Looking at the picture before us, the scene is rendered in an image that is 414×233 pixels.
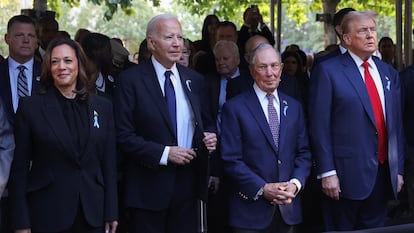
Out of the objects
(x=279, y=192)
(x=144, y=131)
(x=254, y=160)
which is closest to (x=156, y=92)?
(x=144, y=131)

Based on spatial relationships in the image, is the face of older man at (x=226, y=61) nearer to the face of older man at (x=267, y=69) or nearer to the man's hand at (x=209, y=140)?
the face of older man at (x=267, y=69)

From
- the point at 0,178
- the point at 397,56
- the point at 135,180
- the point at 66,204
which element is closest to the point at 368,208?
the point at 135,180

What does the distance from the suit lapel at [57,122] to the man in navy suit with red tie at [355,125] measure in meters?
1.71

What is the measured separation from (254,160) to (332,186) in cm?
57

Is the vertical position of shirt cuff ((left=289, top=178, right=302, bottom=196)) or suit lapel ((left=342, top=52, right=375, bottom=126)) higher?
suit lapel ((left=342, top=52, right=375, bottom=126))

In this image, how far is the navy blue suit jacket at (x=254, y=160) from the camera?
507 cm

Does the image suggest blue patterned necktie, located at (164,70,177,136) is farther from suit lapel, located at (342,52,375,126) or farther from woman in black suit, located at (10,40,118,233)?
suit lapel, located at (342,52,375,126)

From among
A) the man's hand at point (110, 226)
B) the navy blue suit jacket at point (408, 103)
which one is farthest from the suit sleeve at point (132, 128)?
the navy blue suit jacket at point (408, 103)

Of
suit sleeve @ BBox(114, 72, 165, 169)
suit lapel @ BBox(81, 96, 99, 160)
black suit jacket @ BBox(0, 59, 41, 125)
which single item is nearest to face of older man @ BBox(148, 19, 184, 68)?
suit sleeve @ BBox(114, 72, 165, 169)

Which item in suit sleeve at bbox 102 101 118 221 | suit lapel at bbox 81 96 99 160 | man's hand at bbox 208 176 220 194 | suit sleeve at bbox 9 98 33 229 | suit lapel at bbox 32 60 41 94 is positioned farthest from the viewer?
man's hand at bbox 208 176 220 194

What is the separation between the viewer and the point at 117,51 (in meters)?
7.27

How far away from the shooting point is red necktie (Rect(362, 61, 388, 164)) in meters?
5.30

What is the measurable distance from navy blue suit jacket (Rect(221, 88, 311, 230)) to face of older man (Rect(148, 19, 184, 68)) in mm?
504

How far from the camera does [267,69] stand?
5.16m
